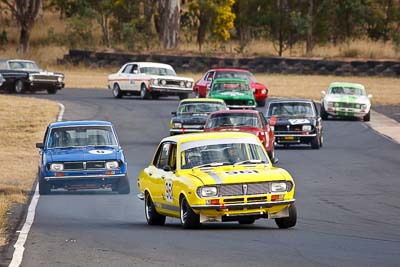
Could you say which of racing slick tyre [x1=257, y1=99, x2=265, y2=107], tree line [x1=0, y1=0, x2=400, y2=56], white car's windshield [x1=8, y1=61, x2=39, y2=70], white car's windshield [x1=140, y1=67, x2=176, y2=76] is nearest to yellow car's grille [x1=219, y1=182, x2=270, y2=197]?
racing slick tyre [x1=257, y1=99, x2=265, y2=107]

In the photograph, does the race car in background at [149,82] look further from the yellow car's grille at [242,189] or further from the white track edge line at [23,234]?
the yellow car's grille at [242,189]

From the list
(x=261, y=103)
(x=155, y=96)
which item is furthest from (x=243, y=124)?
(x=155, y=96)

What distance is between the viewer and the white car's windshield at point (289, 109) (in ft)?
118

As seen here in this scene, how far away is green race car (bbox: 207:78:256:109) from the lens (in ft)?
143

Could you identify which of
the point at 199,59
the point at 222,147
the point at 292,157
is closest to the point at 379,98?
the point at 199,59

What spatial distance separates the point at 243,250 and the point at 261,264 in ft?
4.08

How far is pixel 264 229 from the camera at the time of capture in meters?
17.0

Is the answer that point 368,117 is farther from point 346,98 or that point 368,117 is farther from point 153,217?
point 153,217

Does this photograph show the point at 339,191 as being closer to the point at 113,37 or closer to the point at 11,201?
the point at 11,201

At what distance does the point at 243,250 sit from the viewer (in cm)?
1426

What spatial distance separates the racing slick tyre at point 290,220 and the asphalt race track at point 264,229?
135 mm

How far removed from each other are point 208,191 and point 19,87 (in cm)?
3829

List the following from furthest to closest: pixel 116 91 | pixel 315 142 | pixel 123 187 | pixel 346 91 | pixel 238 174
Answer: pixel 116 91
pixel 346 91
pixel 315 142
pixel 123 187
pixel 238 174

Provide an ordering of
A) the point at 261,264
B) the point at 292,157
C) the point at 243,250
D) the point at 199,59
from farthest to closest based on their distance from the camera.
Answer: the point at 199,59 → the point at 292,157 → the point at 243,250 → the point at 261,264
